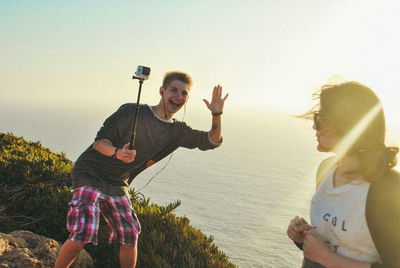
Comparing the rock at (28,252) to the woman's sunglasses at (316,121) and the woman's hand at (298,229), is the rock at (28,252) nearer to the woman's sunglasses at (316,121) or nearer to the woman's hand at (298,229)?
the woman's hand at (298,229)

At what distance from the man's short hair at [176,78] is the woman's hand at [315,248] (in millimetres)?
2733

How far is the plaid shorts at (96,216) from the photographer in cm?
342

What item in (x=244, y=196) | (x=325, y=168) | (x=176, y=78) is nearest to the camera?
(x=325, y=168)

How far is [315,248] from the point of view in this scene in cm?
190

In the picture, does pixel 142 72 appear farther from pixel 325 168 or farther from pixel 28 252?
pixel 28 252

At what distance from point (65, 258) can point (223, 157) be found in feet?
550

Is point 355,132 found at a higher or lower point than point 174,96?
lower

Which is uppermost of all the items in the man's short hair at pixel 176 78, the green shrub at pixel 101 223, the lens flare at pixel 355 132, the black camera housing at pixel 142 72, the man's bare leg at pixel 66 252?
the man's short hair at pixel 176 78

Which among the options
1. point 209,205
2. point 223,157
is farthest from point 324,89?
point 223,157

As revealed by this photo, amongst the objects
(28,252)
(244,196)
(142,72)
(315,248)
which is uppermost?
(142,72)

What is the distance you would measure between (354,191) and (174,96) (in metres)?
2.70

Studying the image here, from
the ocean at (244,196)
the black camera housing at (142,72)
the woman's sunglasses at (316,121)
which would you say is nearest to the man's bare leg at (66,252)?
the black camera housing at (142,72)

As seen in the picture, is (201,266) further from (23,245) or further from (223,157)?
(223,157)

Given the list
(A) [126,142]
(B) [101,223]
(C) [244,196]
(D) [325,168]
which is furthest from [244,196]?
(D) [325,168]
